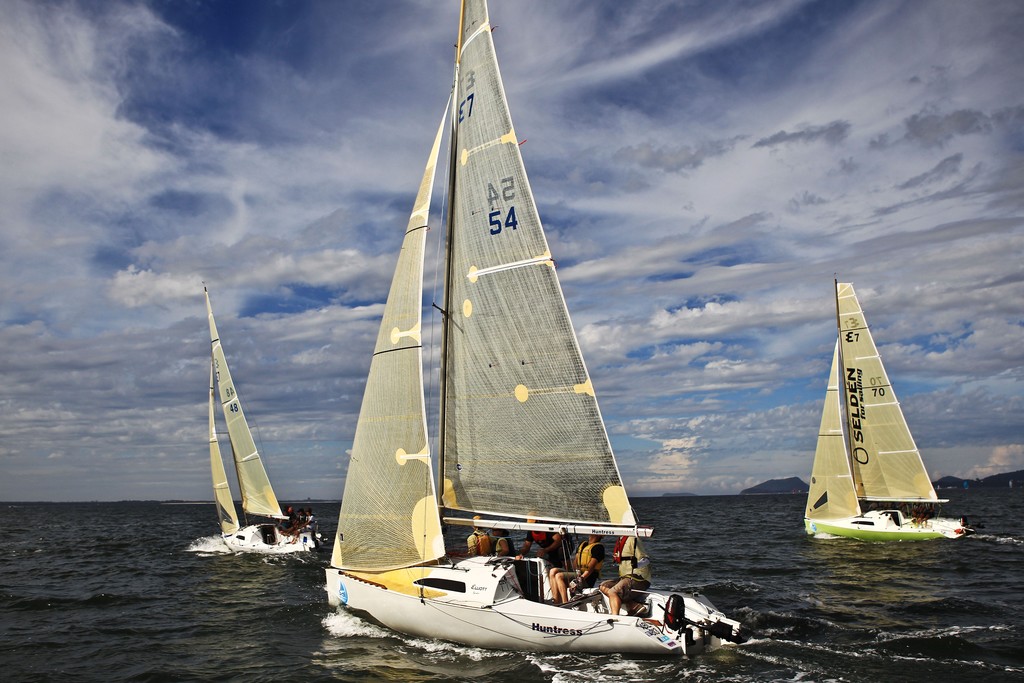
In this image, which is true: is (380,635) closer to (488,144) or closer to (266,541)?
(488,144)

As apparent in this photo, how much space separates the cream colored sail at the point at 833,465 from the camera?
112 feet

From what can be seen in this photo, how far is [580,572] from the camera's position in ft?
46.4

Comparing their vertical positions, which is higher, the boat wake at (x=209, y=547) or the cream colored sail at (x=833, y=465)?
the cream colored sail at (x=833, y=465)

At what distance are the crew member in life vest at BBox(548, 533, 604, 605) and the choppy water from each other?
1.19m

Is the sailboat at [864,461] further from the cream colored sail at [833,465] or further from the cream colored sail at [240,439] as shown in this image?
the cream colored sail at [240,439]

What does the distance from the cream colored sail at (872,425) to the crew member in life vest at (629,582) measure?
1013 inches

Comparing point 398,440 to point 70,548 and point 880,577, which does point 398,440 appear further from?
point 70,548

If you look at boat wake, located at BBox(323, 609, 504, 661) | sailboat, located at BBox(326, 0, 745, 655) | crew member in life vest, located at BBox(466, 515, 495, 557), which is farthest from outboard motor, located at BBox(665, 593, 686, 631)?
crew member in life vest, located at BBox(466, 515, 495, 557)

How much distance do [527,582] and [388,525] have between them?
3.19 m

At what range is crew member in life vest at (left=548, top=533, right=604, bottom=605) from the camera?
13.6 m

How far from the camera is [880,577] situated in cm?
2333

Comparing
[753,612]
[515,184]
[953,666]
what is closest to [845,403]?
[753,612]

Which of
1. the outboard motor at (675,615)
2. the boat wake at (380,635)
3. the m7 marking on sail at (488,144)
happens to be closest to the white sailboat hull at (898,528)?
the outboard motor at (675,615)

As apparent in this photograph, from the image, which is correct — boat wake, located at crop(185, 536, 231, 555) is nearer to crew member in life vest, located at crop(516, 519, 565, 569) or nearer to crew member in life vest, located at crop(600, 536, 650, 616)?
crew member in life vest, located at crop(516, 519, 565, 569)
